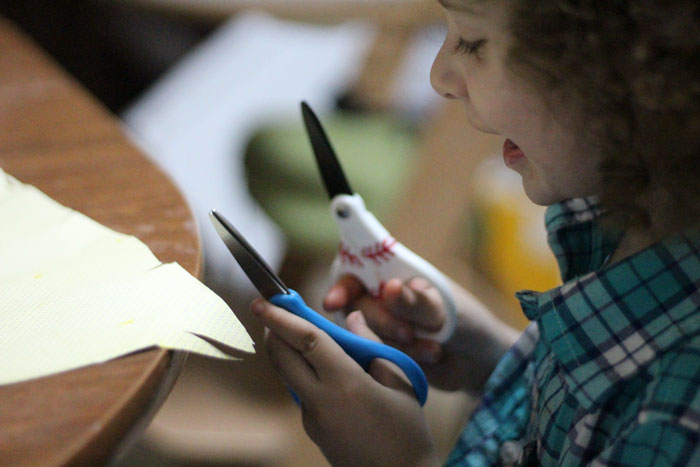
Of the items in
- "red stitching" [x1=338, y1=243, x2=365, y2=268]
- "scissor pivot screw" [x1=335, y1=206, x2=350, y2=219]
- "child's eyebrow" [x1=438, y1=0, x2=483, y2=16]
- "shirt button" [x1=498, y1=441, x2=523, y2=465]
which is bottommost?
"shirt button" [x1=498, y1=441, x2=523, y2=465]

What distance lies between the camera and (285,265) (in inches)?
50.4

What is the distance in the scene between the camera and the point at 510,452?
1.78ft

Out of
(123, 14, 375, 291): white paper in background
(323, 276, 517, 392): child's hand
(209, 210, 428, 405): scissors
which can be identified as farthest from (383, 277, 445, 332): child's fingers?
(123, 14, 375, 291): white paper in background

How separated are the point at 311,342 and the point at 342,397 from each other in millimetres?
40

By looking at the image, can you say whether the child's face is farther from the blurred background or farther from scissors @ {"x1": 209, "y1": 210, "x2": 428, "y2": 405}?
the blurred background

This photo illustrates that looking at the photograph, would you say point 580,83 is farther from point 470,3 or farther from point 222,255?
point 222,255

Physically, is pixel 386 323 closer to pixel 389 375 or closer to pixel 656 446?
pixel 389 375

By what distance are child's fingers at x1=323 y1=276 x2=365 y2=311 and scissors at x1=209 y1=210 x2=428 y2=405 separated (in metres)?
0.11

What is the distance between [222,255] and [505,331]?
0.77 meters

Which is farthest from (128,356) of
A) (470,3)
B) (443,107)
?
(443,107)

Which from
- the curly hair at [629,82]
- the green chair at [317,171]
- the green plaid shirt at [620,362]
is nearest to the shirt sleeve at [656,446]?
the green plaid shirt at [620,362]

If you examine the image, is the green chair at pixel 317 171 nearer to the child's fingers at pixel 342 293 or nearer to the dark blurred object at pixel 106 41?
the child's fingers at pixel 342 293

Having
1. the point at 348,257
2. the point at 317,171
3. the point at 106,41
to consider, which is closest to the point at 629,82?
the point at 348,257

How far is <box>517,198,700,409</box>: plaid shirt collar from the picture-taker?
1.37 ft
